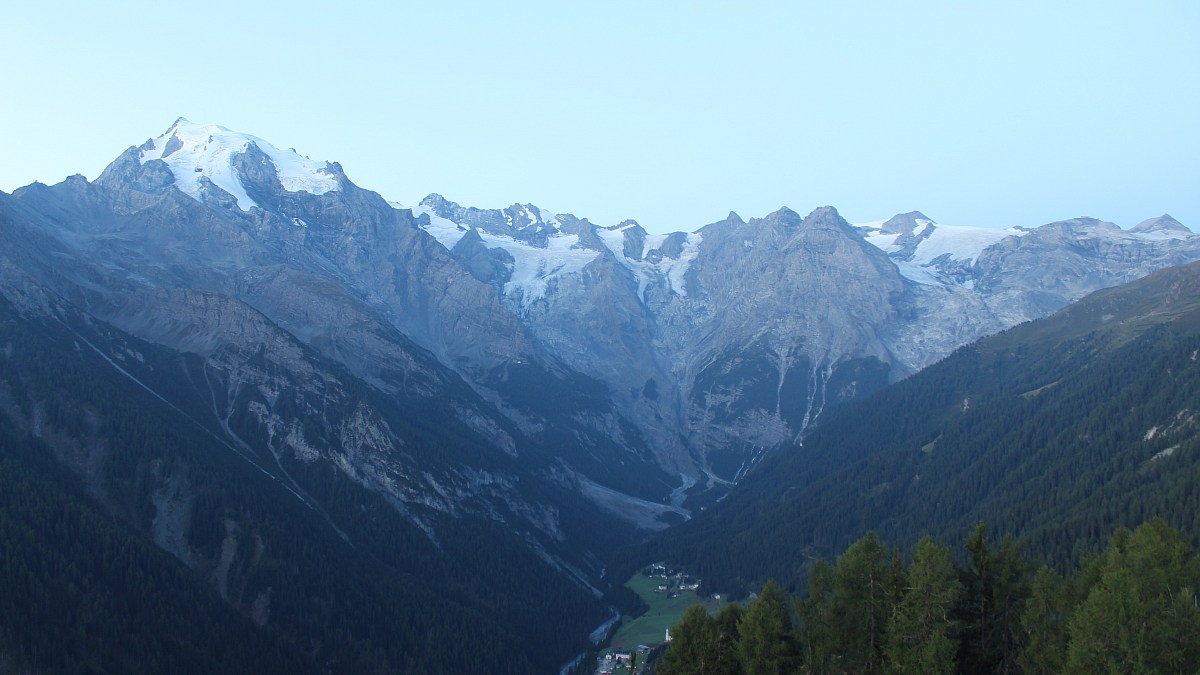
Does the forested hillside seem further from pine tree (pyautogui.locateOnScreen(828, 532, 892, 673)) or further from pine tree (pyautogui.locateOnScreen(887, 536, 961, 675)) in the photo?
pine tree (pyautogui.locateOnScreen(887, 536, 961, 675))

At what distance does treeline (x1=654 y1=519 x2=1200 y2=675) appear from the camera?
5325cm

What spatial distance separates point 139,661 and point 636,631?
93883 mm

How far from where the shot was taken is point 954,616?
62.3 metres

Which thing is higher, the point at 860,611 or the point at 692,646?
the point at 860,611

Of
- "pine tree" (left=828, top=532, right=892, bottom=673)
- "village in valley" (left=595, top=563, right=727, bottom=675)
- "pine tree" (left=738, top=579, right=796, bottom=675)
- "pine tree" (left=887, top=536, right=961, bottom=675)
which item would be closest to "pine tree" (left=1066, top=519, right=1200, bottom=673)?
"pine tree" (left=887, top=536, right=961, bottom=675)

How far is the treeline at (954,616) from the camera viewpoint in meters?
53.2

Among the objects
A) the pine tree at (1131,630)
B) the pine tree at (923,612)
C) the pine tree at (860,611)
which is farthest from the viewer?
the pine tree at (860,611)

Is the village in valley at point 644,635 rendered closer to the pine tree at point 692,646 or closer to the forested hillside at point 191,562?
the forested hillside at point 191,562

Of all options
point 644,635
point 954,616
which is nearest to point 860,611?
point 954,616

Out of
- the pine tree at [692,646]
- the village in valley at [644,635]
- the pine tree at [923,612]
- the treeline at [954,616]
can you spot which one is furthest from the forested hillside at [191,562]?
the pine tree at [923,612]

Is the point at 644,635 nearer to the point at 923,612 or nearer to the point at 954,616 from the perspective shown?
the point at 954,616

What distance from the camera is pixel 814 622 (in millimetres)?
64125

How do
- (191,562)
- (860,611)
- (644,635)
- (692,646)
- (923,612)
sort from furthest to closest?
1. (644,635)
2. (191,562)
3. (692,646)
4. (860,611)
5. (923,612)

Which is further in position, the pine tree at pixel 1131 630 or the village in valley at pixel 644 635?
the village in valley at pixel 644 635
